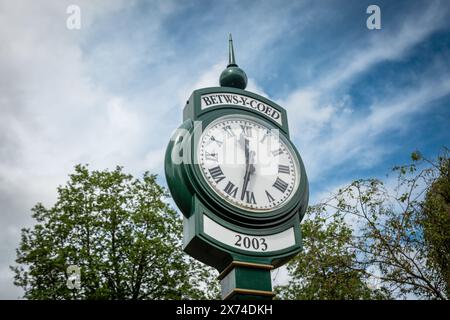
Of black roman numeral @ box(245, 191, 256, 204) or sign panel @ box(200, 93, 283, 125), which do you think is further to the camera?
sign panel @ box(200, 93, 283, 125)

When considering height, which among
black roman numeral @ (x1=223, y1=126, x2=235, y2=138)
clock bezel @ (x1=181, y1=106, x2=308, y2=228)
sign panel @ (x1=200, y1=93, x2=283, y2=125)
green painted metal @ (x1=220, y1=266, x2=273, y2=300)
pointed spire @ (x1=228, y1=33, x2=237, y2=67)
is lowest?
green painted metal @ (x1=220, y1=266, x2=273, y2=300)

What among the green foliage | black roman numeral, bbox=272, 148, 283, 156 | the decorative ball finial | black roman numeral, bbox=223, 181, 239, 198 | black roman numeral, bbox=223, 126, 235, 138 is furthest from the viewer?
the green foliage

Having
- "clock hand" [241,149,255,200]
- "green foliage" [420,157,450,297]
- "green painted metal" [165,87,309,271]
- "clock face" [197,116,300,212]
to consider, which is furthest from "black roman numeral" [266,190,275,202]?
"green foliage" [420,157,450,297]

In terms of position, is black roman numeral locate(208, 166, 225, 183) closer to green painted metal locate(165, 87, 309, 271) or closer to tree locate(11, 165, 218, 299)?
green painted metal locate(165, 87, 309, 271)

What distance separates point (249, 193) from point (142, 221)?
37.7ft

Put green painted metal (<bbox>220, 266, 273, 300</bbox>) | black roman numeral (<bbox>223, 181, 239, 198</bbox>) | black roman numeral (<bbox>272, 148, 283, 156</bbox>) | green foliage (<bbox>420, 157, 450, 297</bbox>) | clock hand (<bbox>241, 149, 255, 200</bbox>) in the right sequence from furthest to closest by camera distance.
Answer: green foliage (<bbox>420, 157, 450, 297</bbox>), black roman numeral (<bbox>272, 148, 283, 156</bbox>), clock hand (<bbox>241, 149, 255, 200</bbox>), black roman numeral (<bbox>223, 181, 239, 198</bbox>), green painted metal (<bbox>220, 266, 273, 300</bbox>)

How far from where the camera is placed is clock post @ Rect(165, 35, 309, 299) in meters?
3.99

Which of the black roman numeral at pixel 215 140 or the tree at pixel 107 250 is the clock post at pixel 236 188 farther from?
the tree at pixel 107 250

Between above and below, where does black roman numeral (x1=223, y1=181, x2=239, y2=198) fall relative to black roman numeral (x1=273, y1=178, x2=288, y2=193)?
below

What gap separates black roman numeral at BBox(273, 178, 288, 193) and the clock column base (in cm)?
74

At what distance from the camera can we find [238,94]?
5012mm
